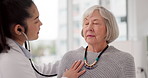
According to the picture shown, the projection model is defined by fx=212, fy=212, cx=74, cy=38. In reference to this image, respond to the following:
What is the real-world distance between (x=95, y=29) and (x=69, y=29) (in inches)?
65.9

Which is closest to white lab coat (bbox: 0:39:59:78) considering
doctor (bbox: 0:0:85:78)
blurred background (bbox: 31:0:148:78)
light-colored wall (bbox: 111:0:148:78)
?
doctor (bbox: 0:0:85:78)

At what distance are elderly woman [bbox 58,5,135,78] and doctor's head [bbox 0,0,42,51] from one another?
1.44 ft

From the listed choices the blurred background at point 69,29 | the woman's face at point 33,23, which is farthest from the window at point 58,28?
the woman's face at point 33,23

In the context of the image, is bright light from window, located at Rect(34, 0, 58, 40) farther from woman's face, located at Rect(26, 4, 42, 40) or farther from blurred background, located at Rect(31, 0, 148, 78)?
woman's face, located at Rect(26, 4, 42, 40)

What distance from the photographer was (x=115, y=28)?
1494 millimetres

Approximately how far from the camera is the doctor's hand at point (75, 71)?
1.38 metres

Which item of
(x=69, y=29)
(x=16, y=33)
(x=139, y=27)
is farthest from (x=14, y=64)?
(x=139, y=27)

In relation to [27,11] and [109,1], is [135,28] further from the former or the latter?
[27,11]

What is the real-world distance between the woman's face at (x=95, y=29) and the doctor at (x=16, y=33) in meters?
0.43

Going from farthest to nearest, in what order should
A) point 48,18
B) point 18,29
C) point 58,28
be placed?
point 58,28, point 48,18, point 18,29

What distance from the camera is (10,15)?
1082mm

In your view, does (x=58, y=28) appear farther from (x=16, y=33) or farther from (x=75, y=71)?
(x=16, y=33)

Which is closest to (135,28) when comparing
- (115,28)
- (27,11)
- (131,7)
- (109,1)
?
(131,7)

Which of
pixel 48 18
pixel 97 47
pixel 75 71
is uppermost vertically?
pixel 48 18
